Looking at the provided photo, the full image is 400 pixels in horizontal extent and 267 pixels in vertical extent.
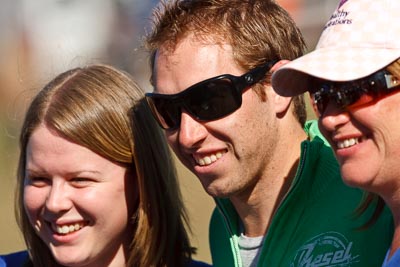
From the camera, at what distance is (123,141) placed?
350 centimetres

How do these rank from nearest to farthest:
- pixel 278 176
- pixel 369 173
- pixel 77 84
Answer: pixel 369 173 < pixel 278 176 < pixel 77 84

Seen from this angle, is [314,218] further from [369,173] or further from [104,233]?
[104,233]

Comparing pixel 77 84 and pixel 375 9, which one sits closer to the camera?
pixel 375 9

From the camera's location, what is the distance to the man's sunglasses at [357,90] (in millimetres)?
2500

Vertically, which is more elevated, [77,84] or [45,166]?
[77,84]

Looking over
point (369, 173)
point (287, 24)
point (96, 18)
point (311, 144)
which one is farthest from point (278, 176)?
point (96, 18)

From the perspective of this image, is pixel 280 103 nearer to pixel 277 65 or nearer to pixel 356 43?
pixel 277 65

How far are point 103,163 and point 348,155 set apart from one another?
115cm

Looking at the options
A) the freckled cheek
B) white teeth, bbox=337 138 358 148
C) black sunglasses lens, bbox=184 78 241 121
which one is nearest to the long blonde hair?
the freckled cheek

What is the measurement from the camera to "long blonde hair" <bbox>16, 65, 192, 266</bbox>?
346cm

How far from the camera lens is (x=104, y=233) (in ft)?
11.4

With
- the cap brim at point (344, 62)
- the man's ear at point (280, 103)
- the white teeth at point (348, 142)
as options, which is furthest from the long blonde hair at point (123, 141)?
the white teeth at point (348, 142)

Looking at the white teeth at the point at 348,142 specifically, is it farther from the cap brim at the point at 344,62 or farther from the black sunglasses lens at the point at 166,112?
the black sunglasses lens at the point at 166,112

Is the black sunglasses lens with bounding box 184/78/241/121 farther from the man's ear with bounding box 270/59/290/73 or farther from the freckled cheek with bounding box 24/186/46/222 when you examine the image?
the freckled cheek with bounding box 24/186/46/222
